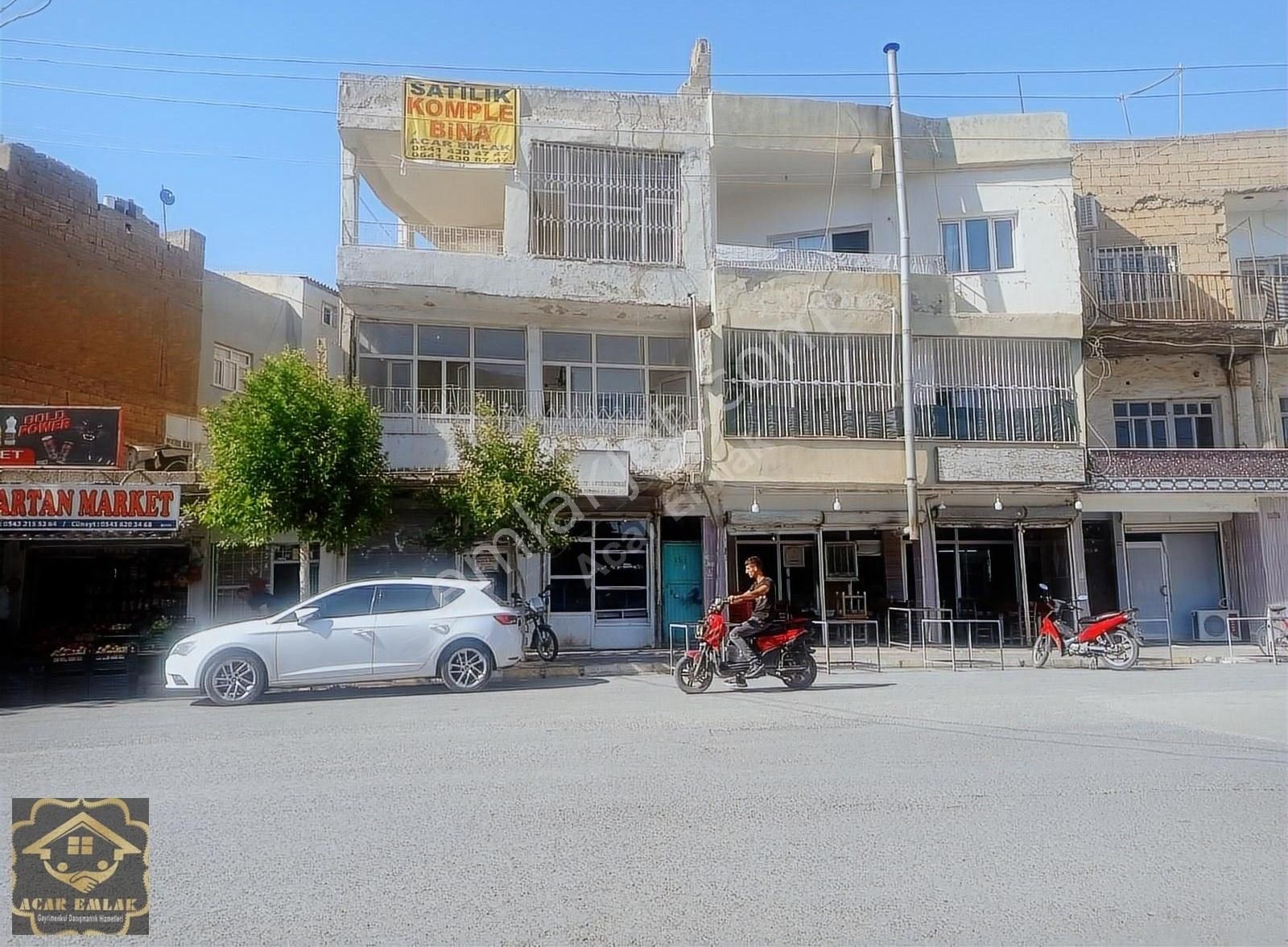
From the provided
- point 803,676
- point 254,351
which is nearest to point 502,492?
point 803,676

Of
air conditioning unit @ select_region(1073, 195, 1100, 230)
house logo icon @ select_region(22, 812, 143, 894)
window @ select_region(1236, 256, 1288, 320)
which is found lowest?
house logo icon @ select_region(22, 812, 143, 894)

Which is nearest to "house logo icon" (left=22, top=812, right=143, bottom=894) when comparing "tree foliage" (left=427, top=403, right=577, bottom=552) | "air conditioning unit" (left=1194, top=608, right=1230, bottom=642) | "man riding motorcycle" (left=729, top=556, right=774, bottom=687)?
"man riding motorcycle" (left=729, top=556, right=774, bottom=687)

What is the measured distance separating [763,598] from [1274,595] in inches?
573

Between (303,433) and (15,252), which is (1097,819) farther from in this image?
(15,252)

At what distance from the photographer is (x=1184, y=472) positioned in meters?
19.4

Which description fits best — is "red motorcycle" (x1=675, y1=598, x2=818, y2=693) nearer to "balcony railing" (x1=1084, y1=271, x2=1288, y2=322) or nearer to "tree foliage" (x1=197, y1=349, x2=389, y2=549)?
"tree foliage" (x1=197, y1=349, x2=389, y2=549)

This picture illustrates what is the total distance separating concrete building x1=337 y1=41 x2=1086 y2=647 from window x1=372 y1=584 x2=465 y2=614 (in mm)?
5788

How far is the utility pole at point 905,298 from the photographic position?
18.7 metres

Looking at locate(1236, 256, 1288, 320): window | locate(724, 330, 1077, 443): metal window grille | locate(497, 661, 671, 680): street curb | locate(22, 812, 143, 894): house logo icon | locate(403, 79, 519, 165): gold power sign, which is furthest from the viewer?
locate(1236, 256, 1288, 320): window

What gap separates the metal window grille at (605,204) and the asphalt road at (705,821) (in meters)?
11.7

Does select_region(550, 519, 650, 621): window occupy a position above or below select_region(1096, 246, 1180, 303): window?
below

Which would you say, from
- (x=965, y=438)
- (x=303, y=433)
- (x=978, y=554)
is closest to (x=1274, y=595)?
(x=978, y=554)

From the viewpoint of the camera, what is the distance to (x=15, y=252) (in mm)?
18312

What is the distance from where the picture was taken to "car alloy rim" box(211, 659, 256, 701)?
11711mm
